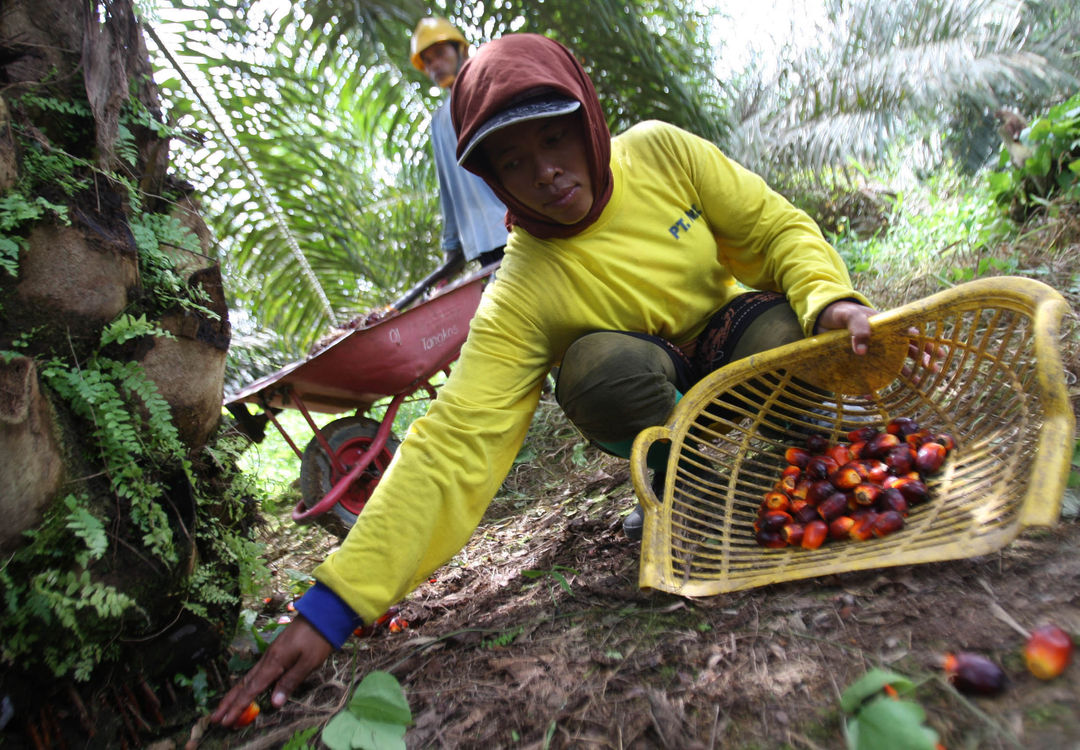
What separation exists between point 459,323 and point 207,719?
1.93 meters

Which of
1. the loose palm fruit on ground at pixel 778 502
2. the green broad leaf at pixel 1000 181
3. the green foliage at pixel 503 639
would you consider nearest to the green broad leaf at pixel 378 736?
the green foliage at pixel 503 639

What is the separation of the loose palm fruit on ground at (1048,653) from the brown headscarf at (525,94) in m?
1.31

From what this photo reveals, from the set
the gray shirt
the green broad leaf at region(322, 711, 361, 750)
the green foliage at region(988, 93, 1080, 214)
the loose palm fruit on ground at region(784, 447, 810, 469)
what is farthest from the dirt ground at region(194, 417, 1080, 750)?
the green foliage at region(988, 93, 1080, 214)

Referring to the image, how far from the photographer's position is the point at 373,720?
1246mm

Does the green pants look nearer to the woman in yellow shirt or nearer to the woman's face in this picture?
the woman in yellow shirt

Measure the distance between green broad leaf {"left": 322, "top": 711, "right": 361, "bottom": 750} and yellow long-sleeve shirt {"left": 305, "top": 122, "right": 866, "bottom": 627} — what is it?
11.1 inches

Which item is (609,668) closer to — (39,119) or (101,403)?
(101,403)

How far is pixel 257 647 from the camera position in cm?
164

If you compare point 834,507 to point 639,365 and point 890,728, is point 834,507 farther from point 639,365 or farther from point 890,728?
point 890,728

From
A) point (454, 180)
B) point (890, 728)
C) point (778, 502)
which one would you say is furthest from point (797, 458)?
point (454, 180)

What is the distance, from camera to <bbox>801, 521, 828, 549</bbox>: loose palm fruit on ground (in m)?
1.53

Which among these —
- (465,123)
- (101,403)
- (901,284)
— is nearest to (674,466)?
(465,123)

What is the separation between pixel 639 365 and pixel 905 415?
86 cm

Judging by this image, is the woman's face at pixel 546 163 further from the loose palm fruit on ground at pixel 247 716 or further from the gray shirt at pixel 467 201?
the gray shirt at pixel 467 201
